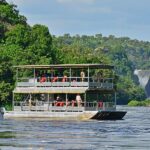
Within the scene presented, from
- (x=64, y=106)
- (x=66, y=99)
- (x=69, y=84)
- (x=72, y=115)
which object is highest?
(x=69, y=84)

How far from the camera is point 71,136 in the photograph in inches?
2576

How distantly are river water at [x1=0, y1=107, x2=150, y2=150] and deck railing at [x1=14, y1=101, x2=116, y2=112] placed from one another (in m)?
7.58

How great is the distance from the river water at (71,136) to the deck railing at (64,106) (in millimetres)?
7581

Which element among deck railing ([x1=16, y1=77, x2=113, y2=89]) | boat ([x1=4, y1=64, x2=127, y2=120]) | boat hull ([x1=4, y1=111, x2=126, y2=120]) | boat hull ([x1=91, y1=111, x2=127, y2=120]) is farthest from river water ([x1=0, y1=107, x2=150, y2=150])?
deck railing ([x1=16, y1=77, x2=113, y2=89])

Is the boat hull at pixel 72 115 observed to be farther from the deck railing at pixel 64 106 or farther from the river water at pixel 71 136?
the river water at pixel 71 136

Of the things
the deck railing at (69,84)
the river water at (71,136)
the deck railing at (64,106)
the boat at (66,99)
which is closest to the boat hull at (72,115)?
the boat at (66,99)

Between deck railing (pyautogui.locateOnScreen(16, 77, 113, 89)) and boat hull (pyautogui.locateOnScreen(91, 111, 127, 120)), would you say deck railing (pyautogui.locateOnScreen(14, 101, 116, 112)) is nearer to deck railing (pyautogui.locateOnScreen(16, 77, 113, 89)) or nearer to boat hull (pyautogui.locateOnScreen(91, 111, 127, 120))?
boat hull (pyautogui.locateOnScreen(91, 111, 127, 120))

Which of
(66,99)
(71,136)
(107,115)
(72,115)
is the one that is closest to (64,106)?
(66,99)

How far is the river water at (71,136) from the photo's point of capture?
55.8 meters

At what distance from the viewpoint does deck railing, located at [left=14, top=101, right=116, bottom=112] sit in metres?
94.2

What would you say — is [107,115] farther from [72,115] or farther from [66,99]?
[66,99]

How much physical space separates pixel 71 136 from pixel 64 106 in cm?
2978

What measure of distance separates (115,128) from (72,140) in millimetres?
16906

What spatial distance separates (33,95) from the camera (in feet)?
333
